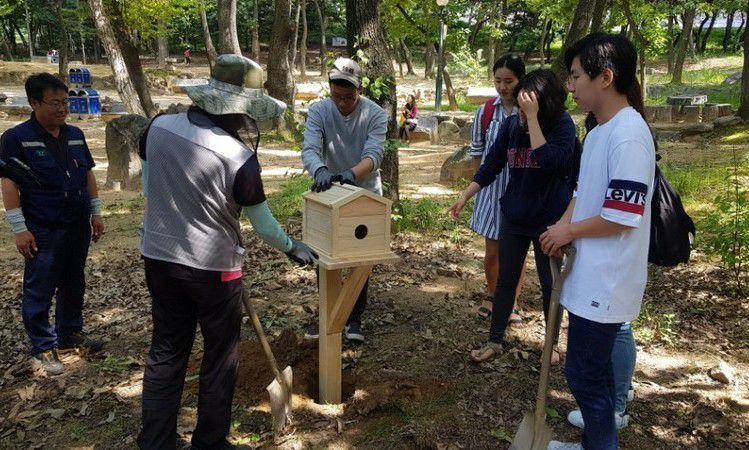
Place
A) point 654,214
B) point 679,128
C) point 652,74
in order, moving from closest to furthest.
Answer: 1. point 654,214
2. point 679,128
3. point 652,74

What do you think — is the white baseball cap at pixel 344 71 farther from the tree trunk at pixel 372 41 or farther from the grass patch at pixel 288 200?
the grass patch at pixel 288 200

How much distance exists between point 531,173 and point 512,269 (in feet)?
1.98

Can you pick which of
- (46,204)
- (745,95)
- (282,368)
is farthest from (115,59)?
(745,95)

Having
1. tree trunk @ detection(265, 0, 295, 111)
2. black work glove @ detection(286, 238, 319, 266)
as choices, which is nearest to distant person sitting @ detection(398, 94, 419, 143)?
tree trunk @ detection(265, 0, 295, 111)

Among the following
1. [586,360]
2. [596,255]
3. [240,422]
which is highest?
[596,255]

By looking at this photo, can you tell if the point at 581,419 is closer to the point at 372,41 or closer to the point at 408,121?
the point at 372,41

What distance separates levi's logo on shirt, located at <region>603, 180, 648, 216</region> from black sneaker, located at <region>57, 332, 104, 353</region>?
3627 millimetres

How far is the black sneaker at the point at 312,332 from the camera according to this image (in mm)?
4258

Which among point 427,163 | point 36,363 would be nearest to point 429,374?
point 36,363

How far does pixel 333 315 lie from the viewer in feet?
11.1

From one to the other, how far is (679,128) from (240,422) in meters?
14.0

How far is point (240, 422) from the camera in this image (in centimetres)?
343

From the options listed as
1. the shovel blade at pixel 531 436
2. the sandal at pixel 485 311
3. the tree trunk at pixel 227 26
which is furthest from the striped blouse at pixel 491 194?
the tree trunk at pixel 227 26

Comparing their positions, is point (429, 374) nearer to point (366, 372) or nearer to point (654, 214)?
point (366, 372)
